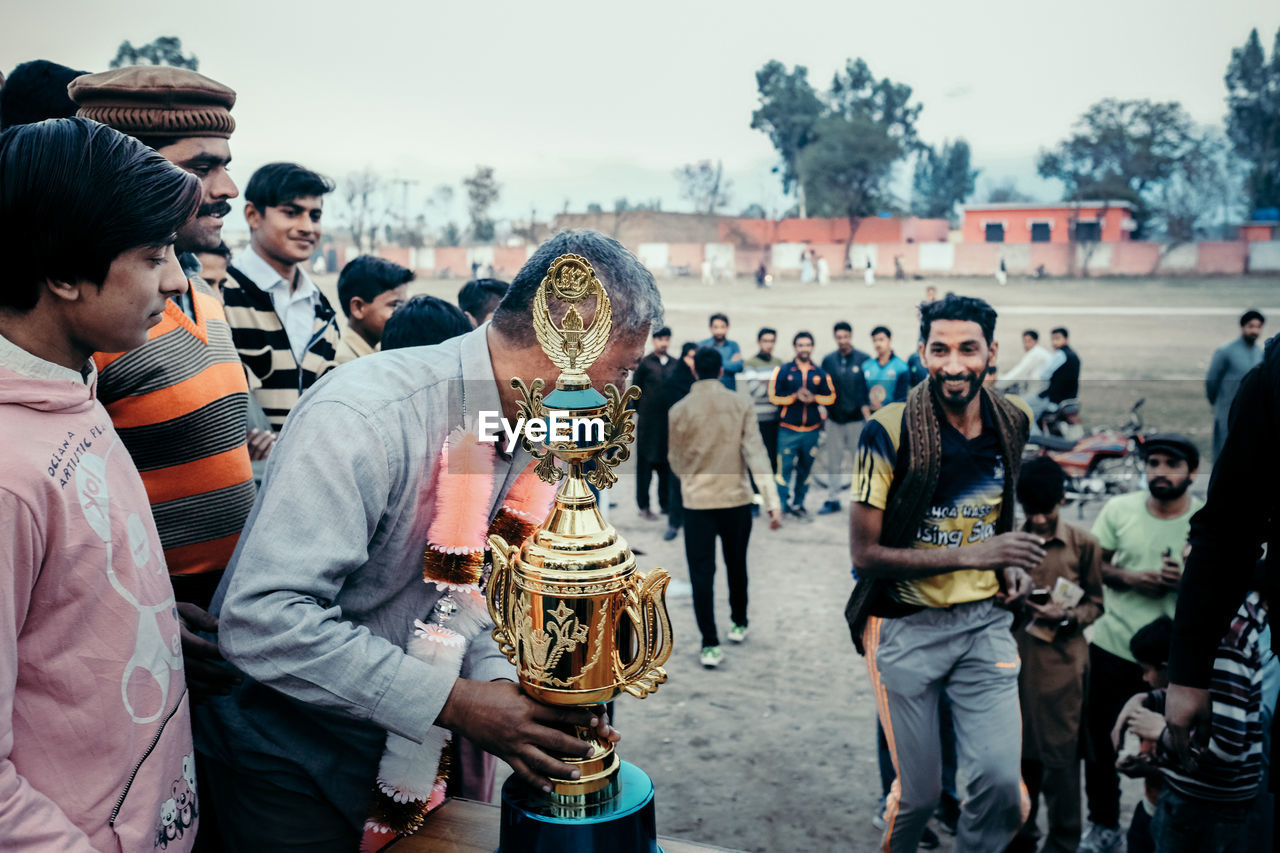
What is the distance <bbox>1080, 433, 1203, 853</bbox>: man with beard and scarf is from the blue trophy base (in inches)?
115

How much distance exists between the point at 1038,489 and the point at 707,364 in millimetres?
2856

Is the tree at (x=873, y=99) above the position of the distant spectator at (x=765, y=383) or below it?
above

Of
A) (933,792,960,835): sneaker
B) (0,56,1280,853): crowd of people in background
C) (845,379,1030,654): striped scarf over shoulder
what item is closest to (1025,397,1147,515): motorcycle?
(0,56,1280,853): crowd of people in background

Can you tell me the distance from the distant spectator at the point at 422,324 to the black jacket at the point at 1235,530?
2.18 m

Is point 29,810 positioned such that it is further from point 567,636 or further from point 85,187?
point 85,187

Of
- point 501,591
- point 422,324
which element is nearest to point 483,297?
point 422,324

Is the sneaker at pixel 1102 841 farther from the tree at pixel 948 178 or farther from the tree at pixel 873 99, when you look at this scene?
the tree at pixel 948 178

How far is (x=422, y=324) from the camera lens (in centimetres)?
313

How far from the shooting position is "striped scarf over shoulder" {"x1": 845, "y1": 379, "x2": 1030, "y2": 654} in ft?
10.2

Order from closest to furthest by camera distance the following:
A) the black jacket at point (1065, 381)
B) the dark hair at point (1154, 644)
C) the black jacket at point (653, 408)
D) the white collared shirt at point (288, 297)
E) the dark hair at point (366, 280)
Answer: the dark hair at point (1154, 644)
the white collared shirt at point (288, 297)
the dark hair at point (366, 280)
the black jacket at point (653, 408)
the black jacket at point (1065, 381)

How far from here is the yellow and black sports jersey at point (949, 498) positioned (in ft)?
10.2

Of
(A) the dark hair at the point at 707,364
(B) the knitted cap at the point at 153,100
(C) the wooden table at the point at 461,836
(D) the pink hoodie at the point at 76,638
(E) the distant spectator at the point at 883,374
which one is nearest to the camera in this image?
(D) the pink hoodie at the point at 76,638

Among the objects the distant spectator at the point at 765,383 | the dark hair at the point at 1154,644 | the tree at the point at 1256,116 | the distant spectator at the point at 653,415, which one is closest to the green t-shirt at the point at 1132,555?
the dark hair at the point at 1154,644

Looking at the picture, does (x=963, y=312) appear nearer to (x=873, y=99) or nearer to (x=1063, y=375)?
(x=1063, y=375)
